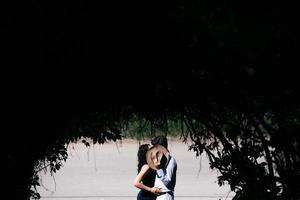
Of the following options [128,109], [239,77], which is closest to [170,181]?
[128,109]

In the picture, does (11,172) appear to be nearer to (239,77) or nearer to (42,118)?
(42,118)

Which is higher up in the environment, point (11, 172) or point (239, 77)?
point (239, 77)

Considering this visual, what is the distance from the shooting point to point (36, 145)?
3.54 meters

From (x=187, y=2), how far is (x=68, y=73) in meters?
0.77

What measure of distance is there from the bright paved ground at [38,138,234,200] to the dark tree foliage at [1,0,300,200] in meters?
6.51

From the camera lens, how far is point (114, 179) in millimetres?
12539

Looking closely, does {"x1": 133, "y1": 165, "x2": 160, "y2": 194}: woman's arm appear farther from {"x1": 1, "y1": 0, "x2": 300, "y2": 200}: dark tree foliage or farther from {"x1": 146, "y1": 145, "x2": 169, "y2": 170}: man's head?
{"x1": 1, "y1": 0, "x2": 300, "y2": 200}: dark tree foliage

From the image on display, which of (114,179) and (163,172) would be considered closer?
(163,172)

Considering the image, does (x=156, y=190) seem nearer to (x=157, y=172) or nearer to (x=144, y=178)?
(x=157, y=172)

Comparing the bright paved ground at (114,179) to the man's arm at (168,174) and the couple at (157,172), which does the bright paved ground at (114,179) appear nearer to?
the couple at (157,172)

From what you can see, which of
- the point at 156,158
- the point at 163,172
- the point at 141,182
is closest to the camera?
the point at 156,158

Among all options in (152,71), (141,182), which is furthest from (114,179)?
(152,71)

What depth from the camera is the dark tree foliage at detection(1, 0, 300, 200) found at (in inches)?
106

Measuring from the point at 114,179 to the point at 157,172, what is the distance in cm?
563
